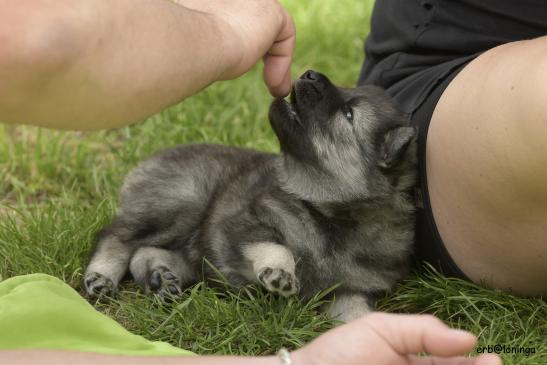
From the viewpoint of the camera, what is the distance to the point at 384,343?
6.48 ft

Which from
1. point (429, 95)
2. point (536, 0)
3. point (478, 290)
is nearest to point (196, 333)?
point (478, 290)

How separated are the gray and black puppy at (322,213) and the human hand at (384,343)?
3.38ft

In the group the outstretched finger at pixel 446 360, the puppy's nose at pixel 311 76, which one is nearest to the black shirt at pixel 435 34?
the puppy's nose at pixel 311 76

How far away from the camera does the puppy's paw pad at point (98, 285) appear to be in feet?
10.8

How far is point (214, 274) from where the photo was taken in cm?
331

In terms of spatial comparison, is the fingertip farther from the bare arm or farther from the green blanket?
the green blanket

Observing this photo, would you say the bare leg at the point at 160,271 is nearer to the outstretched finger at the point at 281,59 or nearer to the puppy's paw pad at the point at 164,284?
the puppy's paw pad at the point at 164,284

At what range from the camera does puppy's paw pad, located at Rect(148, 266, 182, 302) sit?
10.6 ft

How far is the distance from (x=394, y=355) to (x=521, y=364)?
906 mm

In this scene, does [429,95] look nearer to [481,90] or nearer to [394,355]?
[481,90]

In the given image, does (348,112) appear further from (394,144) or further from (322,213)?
(322,213)

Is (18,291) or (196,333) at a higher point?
(18,291)

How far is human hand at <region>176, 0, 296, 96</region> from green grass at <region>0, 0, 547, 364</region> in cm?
81

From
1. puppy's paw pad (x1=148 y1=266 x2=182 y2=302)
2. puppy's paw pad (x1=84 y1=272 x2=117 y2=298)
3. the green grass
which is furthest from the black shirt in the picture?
puppy's paw pad (x1=84 y1=272 x2=117 y2=298)
